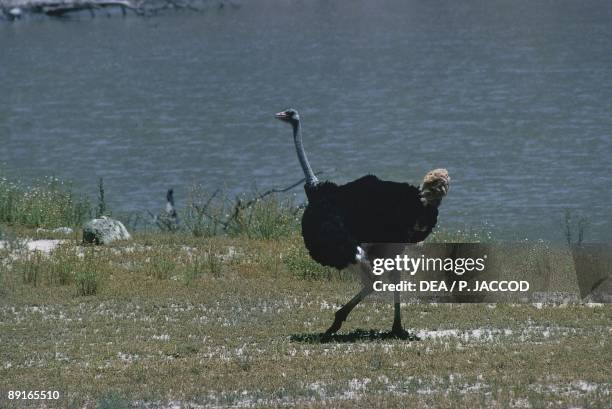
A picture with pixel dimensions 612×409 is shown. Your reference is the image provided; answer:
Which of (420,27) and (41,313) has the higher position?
(420,27)

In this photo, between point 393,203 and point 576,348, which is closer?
point 576,348

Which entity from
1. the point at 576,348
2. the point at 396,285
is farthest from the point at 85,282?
the point at 576,348

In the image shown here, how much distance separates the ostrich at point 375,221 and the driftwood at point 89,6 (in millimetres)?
72895

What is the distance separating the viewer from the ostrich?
13.0 meters

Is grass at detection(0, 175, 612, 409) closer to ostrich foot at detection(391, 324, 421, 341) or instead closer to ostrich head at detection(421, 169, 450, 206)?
ostrich foot at detection(391, 324, 421, 341)

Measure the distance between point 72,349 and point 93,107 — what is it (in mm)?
38231

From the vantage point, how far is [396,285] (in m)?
13.2

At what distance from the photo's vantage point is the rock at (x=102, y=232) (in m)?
19.7

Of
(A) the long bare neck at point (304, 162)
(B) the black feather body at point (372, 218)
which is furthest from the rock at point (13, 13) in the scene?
(B) the black feather body at point (372, 218)

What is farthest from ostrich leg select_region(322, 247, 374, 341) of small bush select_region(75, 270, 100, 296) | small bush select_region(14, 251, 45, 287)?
small bush select_region(14, 251, 45, 287)

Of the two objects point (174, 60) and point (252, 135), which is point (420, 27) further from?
point (252, 135)

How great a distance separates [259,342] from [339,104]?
35.9 meters

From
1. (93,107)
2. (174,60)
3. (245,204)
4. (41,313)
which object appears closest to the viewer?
(41,313)

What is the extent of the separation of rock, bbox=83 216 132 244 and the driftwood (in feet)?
215
